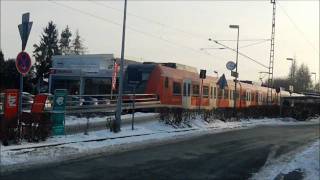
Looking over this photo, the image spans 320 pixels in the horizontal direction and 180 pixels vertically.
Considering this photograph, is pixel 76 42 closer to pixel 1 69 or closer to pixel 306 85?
pixel 306 85

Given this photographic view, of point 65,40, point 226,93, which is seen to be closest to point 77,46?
point 65,40

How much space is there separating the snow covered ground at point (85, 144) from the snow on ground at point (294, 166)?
4.84 meters

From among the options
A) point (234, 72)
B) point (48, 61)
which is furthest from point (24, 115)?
point (48, 61)

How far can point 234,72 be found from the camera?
45.2m

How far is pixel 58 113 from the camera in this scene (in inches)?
812

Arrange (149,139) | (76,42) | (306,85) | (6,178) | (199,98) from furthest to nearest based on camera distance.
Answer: (76,42) → (306,85) → (199,98) → (149,139) → (6,178)

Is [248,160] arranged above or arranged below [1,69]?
below

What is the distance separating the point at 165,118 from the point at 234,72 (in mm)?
17370

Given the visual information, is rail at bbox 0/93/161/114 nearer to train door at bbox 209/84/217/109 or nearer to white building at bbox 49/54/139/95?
white building at bbox 49/54/139/95

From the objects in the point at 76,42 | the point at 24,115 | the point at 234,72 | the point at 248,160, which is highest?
the point at 76,42

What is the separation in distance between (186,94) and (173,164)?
82.0ft

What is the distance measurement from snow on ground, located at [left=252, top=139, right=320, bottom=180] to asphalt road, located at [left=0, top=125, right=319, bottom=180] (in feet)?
1.08

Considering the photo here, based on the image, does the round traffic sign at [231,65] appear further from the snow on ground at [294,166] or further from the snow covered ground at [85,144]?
the snow on ground at [294,166]

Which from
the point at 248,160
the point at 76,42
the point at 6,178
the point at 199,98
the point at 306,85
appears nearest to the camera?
the point at 6,178
